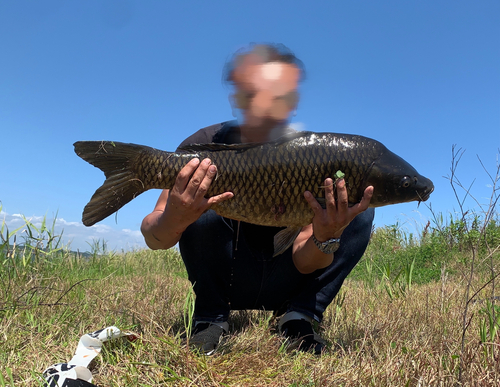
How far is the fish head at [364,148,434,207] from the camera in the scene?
204 cm

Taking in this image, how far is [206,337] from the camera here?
205cm

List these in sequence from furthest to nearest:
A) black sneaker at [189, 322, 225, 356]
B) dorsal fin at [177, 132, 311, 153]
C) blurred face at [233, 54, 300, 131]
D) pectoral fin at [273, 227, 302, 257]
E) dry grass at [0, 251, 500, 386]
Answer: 1. blurred face at [233, 54, 300, 131]
2. pectoral fin at [273, 227, 302, 257]
3. dorsal fin at [177, 132, 311, 153]
4. black sneaker at [189, 322, 225, 356]
5. dry grass at [0, 251, 500, 386]

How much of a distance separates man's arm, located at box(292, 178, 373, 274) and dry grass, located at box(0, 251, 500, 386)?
0.45 meters

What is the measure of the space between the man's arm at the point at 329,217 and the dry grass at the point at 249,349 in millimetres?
454

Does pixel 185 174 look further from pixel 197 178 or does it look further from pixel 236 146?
pixel 236 146

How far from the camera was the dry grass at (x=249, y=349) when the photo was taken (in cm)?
148

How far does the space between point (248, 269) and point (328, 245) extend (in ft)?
1.69

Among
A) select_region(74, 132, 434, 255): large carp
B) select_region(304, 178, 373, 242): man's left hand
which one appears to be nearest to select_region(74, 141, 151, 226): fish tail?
select_region(74, 132, 434, 255): large carp

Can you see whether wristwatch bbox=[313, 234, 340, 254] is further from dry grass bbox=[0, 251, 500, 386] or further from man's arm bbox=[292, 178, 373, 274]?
dry grass bbox=[0, 251, 500, 386]

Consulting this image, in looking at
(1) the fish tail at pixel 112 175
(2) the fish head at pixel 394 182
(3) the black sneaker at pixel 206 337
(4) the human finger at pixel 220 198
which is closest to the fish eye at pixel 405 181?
(2) the fish head at pixel 394 182

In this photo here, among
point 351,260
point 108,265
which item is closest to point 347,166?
point 351,260

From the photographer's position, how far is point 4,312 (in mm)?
2076

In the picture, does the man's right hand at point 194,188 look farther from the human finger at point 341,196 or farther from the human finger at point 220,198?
the human finger at point 341,196

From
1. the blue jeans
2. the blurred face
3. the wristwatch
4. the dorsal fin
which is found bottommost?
the blue jeans
